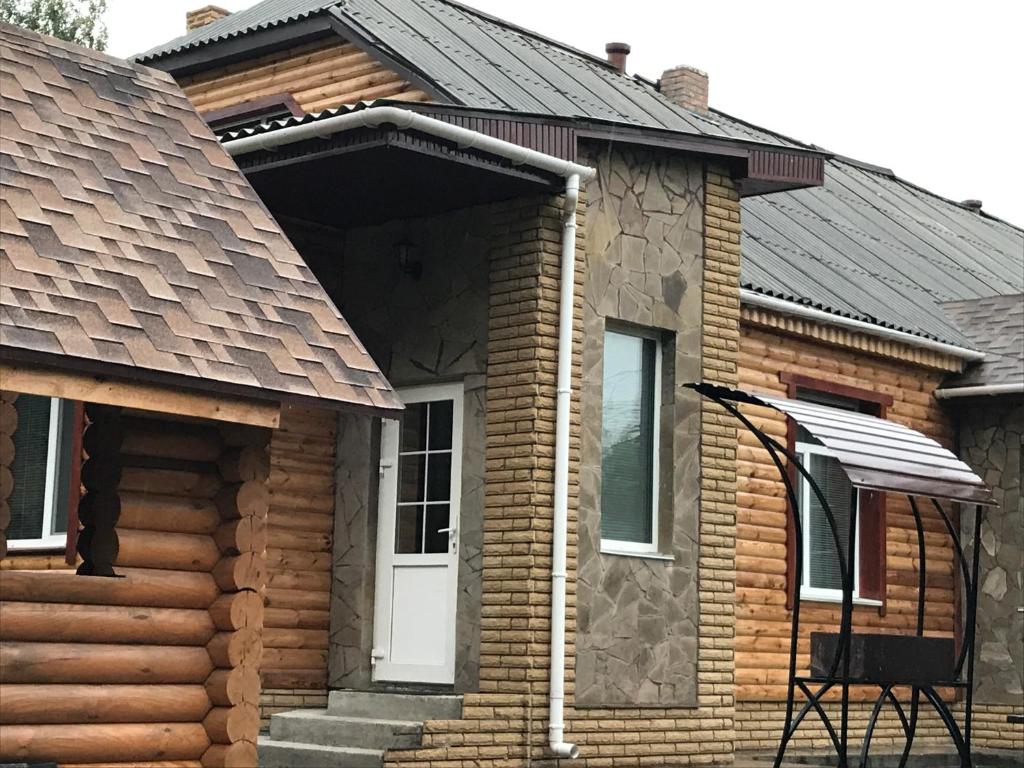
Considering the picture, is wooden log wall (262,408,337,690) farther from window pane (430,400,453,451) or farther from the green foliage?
the green foliage

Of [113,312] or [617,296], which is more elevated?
[617,296]

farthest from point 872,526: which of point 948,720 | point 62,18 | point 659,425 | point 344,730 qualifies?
point 62,18

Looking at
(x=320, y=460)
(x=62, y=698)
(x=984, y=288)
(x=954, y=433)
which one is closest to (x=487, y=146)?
(x=320, y=460)

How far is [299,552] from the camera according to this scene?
481 inches

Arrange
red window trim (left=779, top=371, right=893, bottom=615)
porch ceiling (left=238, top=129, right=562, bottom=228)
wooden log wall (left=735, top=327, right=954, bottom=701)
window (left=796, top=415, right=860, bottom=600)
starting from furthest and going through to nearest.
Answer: red window trim (left=779, top=371, right=893, bottom=615) < window (left=796, top=415, right=860, bottom=600) < wooden log wall (left=735, top=327, right=954, bottom=701) < porch ceiling (left=238, top=129, right=562, bottom=228)

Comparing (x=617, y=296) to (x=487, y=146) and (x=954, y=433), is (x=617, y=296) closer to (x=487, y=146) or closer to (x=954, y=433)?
(x=487, y=146)

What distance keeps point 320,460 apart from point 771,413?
3799 mm

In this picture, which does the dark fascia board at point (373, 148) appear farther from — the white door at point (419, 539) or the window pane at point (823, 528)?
the window pane at point (823, 528)

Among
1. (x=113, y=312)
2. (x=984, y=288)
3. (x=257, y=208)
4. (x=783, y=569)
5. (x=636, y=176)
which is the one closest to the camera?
(x=113, y=312)

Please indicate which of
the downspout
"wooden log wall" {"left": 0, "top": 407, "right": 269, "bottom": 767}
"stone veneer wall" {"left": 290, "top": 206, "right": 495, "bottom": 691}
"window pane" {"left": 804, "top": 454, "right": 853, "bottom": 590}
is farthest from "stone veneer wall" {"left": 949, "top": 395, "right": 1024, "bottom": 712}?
"wooden log wall" {"left": 0, "top": 407, "right": 269, "bottom": 767}

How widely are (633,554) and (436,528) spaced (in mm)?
1395

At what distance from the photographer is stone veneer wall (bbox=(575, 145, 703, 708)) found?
1159cm

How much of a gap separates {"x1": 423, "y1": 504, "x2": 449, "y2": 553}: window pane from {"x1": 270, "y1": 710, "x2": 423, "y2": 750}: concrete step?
1307 millimetres

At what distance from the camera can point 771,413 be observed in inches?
547
